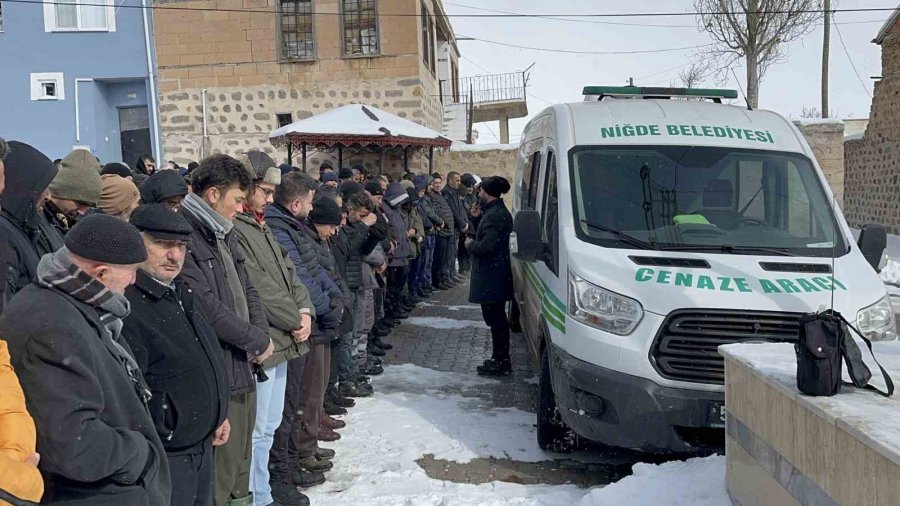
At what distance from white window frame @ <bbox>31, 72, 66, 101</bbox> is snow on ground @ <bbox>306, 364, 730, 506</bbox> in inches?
602

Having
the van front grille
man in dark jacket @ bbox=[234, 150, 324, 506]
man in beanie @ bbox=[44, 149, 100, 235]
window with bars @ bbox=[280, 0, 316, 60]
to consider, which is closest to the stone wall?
window with bars @ bbox=[280, 0, 316, 60]

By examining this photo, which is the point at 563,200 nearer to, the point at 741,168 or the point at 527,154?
the point at 741,168

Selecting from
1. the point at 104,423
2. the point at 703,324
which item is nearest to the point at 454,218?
the point at 703,324

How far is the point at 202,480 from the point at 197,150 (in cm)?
1779

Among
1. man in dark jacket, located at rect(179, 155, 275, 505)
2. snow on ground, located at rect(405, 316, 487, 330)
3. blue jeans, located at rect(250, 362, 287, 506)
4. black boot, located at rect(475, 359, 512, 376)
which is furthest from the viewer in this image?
snow on ground, located at rect(405, 316, 487, 330)

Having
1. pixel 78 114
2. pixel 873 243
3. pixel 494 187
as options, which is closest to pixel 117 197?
pixel 494 187

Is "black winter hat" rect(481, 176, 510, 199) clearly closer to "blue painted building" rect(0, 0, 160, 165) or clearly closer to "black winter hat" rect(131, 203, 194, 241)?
"black winter hat" rect(131, 203, 194, 241)

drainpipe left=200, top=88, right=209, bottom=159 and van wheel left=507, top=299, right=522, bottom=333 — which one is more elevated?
drainpipe left=200, top=88, right=209, bottom=159

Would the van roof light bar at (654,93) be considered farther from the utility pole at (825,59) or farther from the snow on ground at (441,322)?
the utility pole at (825,59)

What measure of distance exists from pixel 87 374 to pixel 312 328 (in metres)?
2.67

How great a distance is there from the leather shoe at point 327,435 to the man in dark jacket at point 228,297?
167 centimetres

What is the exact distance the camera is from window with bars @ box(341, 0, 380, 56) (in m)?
18.9

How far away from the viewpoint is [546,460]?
212 inches

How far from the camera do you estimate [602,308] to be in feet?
15.3
